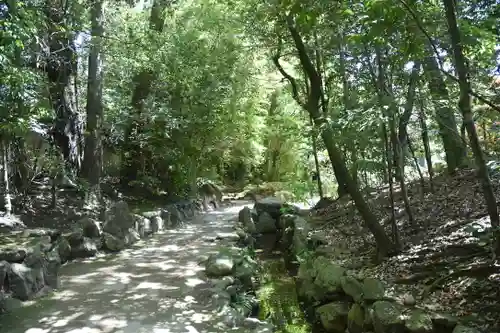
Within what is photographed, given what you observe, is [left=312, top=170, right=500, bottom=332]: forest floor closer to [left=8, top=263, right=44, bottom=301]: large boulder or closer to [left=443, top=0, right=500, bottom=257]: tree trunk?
[left=443, top=0, right=500, bottom=257]: tree trunk

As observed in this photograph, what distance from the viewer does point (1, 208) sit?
20.5 ft

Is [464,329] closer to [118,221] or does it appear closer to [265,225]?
[118,221]

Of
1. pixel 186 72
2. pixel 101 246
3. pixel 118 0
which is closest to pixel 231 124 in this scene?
pixel 186 72

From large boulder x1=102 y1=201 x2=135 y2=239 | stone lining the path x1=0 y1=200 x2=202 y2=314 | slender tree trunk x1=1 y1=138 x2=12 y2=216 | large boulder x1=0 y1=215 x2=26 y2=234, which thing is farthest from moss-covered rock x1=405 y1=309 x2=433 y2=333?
slender tree trunk x1=1 y1=138 x2=12 y2=216

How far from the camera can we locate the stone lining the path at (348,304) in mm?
3006

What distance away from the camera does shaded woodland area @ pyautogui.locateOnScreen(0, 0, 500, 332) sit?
3584 mm

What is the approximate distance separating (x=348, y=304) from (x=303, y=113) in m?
9.65

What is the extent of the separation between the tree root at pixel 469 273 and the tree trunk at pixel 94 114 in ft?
21.2

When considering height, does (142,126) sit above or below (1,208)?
above

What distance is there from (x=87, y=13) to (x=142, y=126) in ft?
8.94

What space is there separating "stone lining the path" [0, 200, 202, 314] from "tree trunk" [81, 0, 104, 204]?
1.16 m

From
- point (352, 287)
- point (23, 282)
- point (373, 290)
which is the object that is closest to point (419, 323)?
Answer: point (373, 290)

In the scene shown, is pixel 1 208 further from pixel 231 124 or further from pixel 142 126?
pixel 231 124

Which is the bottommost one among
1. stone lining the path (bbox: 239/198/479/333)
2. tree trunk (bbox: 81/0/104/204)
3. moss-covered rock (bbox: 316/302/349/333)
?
moss-covered rock (bbox: 316/302/349/333)
